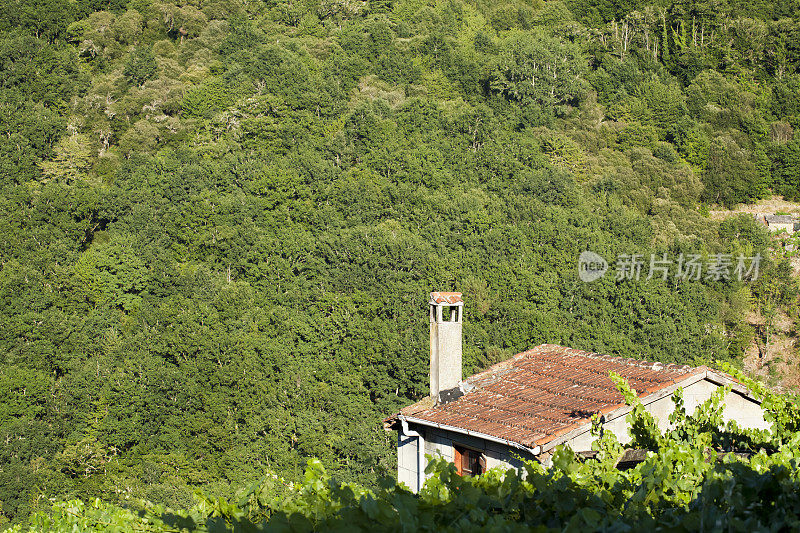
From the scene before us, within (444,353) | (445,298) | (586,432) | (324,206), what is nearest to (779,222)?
(324,206)

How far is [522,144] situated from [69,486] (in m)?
35.0

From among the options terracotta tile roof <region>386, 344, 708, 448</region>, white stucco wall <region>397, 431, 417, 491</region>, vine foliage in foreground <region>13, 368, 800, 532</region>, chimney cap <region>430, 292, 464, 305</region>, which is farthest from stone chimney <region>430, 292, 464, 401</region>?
vine foliage in foreground <region>13, 368, 800, 532</region>

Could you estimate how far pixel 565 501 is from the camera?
16.5ft

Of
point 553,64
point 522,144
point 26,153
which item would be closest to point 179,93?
point 26,153

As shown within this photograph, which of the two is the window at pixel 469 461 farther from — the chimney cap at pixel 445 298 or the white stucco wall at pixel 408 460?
the chimney cap at pixel 445 298

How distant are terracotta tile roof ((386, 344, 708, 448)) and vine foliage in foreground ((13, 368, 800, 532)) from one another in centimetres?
313

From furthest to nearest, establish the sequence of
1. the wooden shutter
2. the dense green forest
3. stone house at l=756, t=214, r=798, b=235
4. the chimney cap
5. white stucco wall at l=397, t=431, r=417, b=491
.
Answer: stone house at l=756, t=214, r=798, b=235 < the dense green forest < the chimney cap < white stucco wall at l=397, t=431, r=417, b=491 < the wooden shutter

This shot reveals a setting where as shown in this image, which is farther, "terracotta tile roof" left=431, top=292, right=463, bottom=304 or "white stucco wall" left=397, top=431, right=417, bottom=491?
"terracotta tile roof" left=431, top=292, right=463, bottom=304

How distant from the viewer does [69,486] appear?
28.2 metres

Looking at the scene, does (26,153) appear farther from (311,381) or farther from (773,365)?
(773,365)

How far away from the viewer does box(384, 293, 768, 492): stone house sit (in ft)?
32.7

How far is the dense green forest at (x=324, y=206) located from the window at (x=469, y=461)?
16.5 meters

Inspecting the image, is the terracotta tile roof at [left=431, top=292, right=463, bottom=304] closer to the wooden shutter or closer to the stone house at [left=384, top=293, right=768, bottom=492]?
the stone house at [left=384, top=293, right=768, bottom=492]

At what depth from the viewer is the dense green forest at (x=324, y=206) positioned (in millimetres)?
31297
